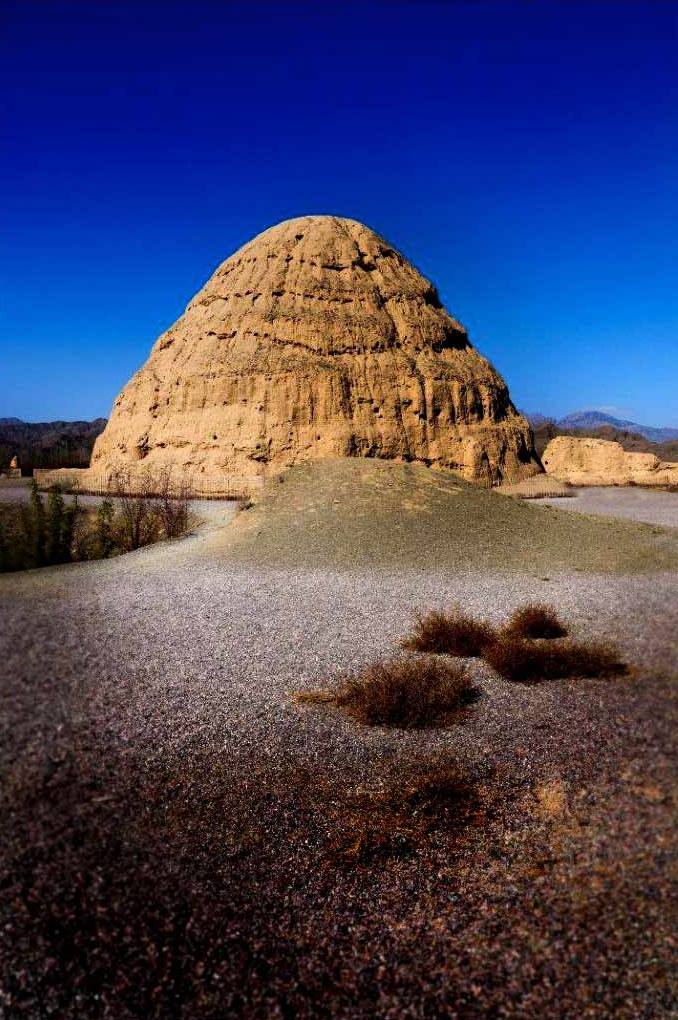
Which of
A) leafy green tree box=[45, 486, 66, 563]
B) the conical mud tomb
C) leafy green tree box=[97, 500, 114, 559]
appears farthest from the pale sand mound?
leafy green tree box=[45, 486, 66, 563]

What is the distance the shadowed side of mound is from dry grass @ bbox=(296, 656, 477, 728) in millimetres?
5746

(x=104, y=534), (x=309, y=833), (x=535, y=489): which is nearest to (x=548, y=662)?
(x=309, y=833)

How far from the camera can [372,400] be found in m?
27.2

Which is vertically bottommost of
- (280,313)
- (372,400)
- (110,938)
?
(110,938)

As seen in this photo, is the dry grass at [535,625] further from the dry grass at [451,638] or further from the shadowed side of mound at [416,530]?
the shadowed side of mound at [416,530]

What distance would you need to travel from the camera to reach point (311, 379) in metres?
26.8

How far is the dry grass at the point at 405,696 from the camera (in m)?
5.05

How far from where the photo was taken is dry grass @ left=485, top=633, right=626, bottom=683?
598 centimetres

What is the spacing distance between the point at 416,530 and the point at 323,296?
1880cm

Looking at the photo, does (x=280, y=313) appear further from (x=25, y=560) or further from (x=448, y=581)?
(x=448, y=581)

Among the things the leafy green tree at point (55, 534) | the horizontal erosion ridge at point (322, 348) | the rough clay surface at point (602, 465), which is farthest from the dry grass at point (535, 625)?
the rough clay surface at point (602, 465)

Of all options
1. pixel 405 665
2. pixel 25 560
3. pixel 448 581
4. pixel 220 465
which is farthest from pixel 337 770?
pixel 220 465

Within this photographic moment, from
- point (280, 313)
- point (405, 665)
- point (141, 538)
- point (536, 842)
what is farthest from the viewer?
point (280, 313)

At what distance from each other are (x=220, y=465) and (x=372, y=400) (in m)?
7.36
